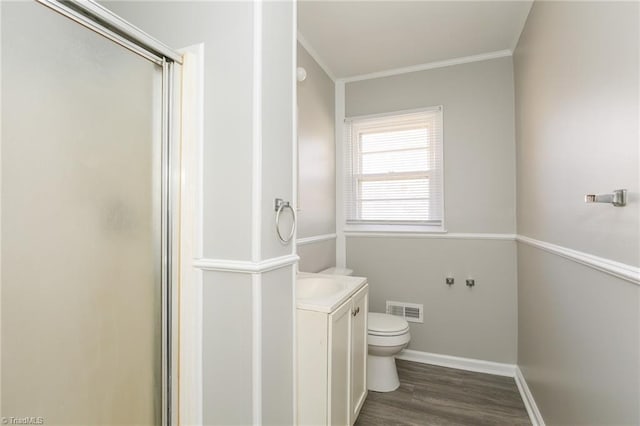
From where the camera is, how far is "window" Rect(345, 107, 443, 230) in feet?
9.05

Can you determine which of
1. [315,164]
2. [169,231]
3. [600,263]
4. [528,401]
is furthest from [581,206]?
[315,164]

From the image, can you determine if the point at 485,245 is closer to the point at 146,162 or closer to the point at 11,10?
the point at 146,162

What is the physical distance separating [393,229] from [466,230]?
590 mm

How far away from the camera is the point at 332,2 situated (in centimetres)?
197

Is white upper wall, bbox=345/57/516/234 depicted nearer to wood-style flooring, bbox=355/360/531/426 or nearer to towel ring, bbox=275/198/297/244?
wood-style flooring, bbox=355/360/531/426

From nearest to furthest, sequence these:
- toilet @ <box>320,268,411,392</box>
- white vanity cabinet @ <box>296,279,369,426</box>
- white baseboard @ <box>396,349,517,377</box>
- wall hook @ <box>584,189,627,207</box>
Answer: wall hook @ <box>584,189,627,207</box> → white vanity cabinet @ <box>296,279,369,426</box> → toilet @ <box>320,268,411,392</box> → white baseboard @ <box>396,349,517,377</box>

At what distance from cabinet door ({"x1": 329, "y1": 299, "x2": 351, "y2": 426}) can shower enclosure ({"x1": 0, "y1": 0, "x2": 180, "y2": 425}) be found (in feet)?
2.15

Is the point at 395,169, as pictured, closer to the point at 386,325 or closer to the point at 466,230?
the point at 466,230

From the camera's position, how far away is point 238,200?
1194mm

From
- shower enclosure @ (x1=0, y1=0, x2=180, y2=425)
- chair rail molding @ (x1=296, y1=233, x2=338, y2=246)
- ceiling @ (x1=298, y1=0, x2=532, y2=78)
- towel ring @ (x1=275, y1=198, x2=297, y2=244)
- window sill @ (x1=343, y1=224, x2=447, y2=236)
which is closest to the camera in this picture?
shower enclosure @ (x1=0, y1=0, x2=180, y2=425)

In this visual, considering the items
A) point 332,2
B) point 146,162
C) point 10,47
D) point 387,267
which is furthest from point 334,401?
point 332,2

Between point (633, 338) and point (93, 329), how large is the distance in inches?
64.2

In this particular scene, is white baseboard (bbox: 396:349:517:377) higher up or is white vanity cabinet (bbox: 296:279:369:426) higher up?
white vanity cabinet (bbox: 296:279:369:426)

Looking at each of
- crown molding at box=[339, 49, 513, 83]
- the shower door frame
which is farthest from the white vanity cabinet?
crown molding at box=[339, 49, 513, 83]
